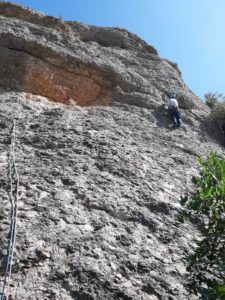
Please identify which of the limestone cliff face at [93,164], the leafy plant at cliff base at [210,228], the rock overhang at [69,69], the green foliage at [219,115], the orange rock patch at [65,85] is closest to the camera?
the leafy plant at cliff base at [210,228]

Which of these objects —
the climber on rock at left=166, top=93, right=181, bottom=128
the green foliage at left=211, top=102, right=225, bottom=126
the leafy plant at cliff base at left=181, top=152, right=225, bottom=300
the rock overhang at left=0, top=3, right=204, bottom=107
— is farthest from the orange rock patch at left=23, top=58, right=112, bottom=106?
the leafy plant at cliff base at left=181, top=152, right=225, bottom=300

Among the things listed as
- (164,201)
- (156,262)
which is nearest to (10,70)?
(164,201)

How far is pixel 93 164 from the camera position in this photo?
27.4ft

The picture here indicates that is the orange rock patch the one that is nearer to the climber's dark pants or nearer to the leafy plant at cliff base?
the climber's dark pants

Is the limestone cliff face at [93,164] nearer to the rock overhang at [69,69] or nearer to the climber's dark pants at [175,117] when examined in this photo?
the rock overhang at [69,69]

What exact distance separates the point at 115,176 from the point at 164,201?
1113mm

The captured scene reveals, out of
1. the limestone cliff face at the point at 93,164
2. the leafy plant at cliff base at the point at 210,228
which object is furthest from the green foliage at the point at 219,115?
the leafy plant at cliff base at the point at 210,228

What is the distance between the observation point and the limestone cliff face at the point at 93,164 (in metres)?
5.53

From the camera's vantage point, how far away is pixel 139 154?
30.9ft

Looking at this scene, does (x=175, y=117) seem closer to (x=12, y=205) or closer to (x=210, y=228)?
(x=12, y=205)

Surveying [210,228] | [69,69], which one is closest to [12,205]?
[210,228]

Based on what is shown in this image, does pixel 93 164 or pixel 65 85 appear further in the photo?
pixel 65 85

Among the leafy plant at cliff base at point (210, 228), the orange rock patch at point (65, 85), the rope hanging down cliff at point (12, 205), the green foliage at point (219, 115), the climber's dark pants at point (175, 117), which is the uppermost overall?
the green foliage at point (219, 115)

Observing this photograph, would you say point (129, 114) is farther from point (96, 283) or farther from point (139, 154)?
point (96, 283)
